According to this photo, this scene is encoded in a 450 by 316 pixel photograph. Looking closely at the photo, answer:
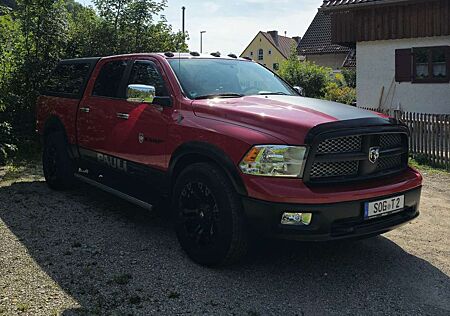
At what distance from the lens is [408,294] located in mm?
3775

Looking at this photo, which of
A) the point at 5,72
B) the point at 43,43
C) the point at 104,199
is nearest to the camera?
the point at 104,199

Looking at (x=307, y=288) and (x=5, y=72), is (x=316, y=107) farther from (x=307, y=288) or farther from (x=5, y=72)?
(x=5, y=72)

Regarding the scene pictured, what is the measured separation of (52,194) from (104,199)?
0.83m

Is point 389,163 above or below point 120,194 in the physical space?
above

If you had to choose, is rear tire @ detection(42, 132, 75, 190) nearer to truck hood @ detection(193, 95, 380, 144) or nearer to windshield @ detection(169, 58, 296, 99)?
windshield @ detection(169, 58, 296, 99)

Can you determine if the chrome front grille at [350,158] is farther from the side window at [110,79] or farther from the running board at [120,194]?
the side window at [110,79]

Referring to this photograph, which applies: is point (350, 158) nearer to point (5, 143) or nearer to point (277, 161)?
point (277, 161)

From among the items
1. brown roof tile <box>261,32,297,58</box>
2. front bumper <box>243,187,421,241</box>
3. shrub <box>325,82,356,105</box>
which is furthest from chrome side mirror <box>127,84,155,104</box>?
brown roof tile <box>261,32,297,58</box>

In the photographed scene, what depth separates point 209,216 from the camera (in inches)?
161

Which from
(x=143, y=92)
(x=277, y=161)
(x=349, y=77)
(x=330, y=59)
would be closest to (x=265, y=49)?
(x=330, y=59)

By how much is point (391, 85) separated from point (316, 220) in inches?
565

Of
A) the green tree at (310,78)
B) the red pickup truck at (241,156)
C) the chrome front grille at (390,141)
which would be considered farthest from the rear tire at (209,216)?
the green tree at (310,78)

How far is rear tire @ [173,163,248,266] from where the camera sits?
386 cm

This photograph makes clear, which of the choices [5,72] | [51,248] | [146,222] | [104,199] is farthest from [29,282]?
[5,72]
